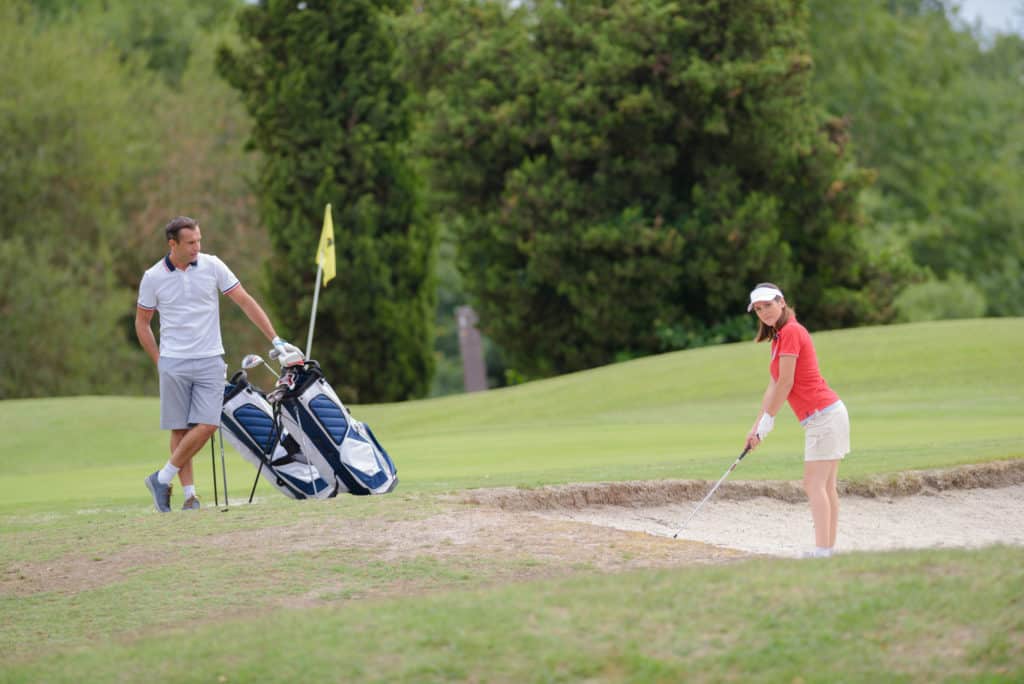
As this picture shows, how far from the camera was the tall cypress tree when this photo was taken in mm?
33750

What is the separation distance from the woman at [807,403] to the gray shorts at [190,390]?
3949mm

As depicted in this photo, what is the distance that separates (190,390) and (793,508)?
4.44 m

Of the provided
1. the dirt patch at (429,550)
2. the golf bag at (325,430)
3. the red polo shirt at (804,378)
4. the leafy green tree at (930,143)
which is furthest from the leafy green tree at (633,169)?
the red polo shirt at (804,378)

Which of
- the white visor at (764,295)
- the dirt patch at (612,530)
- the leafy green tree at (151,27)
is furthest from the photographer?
the leafy green tree at (151,27)

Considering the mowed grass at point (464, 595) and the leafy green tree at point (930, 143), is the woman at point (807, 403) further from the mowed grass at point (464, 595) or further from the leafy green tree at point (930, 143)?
the leafy green tree at point (930, 143)

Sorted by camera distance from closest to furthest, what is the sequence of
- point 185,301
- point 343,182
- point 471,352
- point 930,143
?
point 185,301
point 343,182
point 471,352
point 930,143

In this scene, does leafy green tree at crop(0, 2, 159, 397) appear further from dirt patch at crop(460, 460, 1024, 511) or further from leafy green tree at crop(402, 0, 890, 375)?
dirt patch at crop(460, 460, 1024, 511)

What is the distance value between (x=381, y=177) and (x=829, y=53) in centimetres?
2891

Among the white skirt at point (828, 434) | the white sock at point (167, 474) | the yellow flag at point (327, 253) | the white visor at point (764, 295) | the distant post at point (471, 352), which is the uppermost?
the yellow flag at point (327, 253)

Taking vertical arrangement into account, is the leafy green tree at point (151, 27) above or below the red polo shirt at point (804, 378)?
above

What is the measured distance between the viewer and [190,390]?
9.74 meters

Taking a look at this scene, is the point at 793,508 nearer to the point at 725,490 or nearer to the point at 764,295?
the point at 725,490

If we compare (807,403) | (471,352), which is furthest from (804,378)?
(471,352)

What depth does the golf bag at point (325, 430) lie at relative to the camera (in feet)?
30.8
